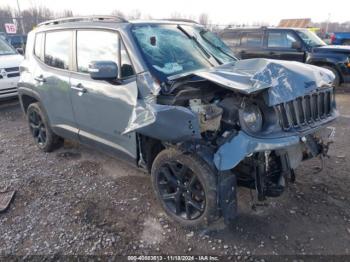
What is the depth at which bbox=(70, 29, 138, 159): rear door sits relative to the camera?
3213mm

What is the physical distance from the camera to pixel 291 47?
9203mm

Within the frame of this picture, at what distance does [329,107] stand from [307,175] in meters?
1.03

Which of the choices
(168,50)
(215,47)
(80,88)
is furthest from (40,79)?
(215,47)

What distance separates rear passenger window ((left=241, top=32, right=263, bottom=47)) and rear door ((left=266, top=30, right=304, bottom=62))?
0.25 meters

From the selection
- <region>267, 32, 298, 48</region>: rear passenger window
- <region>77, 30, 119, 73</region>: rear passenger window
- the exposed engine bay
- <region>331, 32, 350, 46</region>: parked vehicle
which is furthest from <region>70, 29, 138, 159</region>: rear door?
<region>331, 32, 350, 46</region>: parked vehicle

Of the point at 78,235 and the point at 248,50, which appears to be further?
the point at 248,50

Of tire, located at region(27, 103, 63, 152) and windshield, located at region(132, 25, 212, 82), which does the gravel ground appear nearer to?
tire, located at region(27, 103, 63, 152)

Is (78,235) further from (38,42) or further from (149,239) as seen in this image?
(38,42)

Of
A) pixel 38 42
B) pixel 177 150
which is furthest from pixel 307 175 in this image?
pixel 38 42

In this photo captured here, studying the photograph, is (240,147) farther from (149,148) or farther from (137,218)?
(137,218)

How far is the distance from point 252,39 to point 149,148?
7.77 metres

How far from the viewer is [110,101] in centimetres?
335

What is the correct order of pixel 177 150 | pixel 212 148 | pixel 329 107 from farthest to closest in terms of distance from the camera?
pixel 329 107
pixel 177 150
pixel 212 148

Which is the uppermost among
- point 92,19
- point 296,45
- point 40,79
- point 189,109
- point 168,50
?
point 92,19
